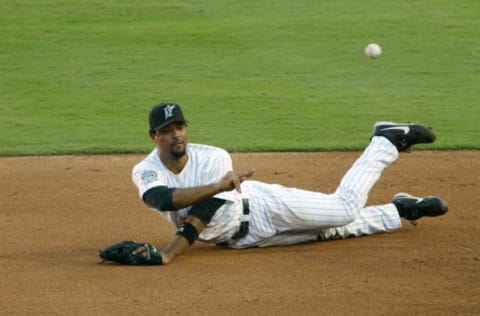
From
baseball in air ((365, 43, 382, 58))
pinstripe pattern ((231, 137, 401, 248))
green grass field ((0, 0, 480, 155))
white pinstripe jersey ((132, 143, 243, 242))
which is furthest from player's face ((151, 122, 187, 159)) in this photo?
baseball in air ((365, 43, 382, 58))

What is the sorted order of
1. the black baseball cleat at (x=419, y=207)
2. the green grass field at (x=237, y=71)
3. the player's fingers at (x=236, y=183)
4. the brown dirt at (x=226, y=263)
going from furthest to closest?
1. the green grass field at (x=237, y=71)
2. the black baseball cleat at (x=419, y=207)
3. the player's fingers at (x=236, y=183)
4. the brown dirt at (x=226, y=263)

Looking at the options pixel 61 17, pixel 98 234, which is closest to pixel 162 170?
pixel 98 234

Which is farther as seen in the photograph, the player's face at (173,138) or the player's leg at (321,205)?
the player's leg at (321,205)

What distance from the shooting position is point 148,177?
7125mm

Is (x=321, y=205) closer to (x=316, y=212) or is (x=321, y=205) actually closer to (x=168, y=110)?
(x=316, y=212)

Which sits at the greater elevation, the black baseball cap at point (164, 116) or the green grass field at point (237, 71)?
the green grass field at point (237, 71)

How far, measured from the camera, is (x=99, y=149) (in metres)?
10.9

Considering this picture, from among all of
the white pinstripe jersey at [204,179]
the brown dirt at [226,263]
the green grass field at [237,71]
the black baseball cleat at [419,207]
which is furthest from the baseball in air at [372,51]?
the white pinstripe jersey at [204,179]

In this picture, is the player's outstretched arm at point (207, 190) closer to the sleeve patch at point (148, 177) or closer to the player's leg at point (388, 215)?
the sleeve patch at point (148, 177)

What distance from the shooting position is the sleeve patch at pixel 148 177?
23.3 ft

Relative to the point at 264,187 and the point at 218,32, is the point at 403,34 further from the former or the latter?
the point at 264,187

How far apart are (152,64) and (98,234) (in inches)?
299

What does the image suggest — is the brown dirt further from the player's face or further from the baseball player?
the player's face

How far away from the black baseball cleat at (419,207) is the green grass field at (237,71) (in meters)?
3.01
